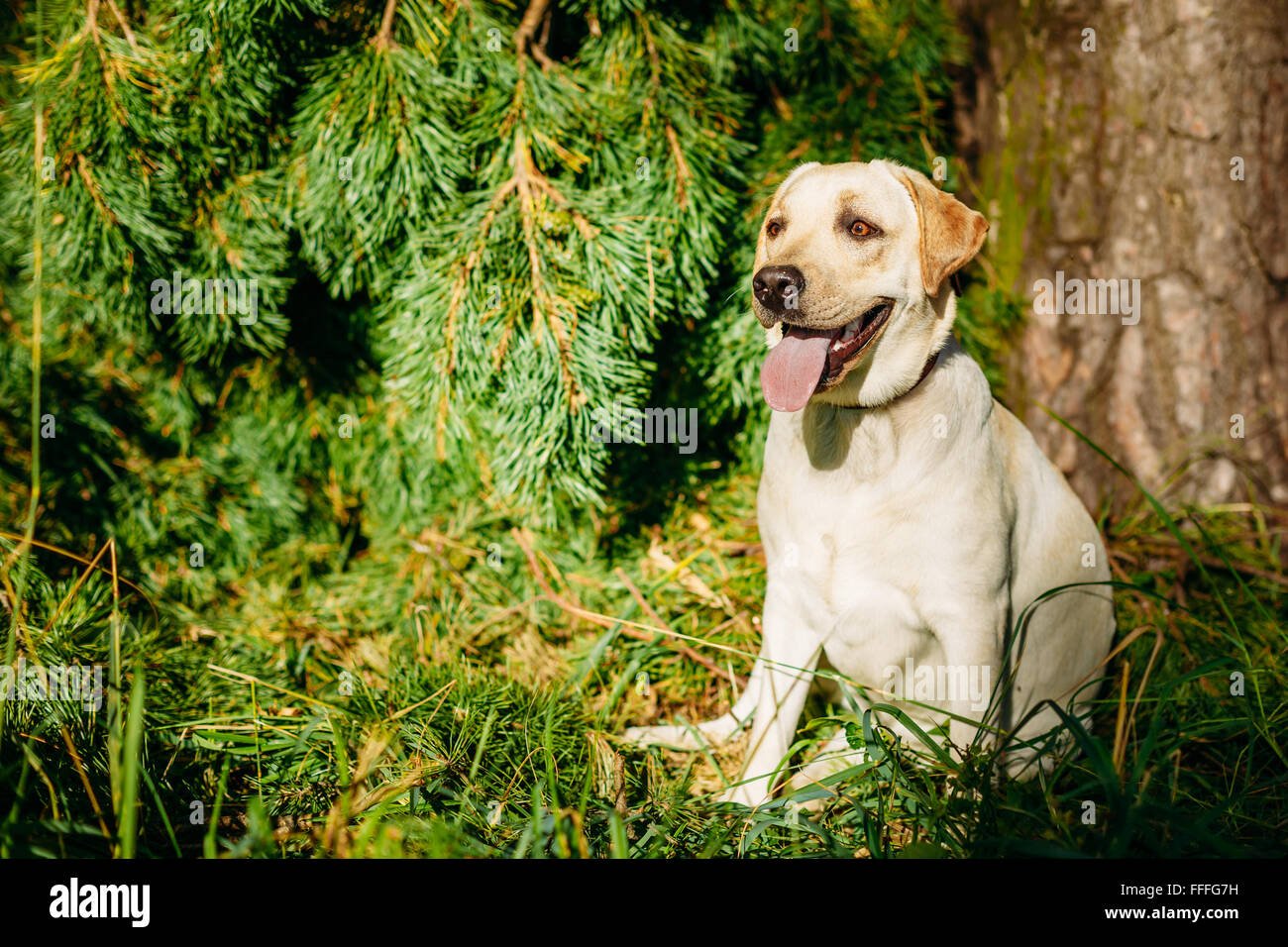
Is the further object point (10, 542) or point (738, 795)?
point (10, 542)

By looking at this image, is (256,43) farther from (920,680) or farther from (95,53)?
(920,680)

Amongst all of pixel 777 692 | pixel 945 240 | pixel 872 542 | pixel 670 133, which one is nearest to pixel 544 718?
pixel 777 692

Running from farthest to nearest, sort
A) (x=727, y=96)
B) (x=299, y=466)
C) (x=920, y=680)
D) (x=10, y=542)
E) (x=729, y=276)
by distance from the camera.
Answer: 1. (x=299, y=466)
2. (x=729, y=276)
3. (x=727, y=96)
4. (x=10, y=542)
5. (x=920, y=680)

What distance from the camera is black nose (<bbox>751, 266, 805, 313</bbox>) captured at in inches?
82.5

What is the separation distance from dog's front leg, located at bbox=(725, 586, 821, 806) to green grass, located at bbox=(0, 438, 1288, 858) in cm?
12

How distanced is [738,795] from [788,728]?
24cm

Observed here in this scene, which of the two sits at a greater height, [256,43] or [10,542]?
[256,43]

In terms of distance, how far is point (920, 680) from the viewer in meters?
2.35

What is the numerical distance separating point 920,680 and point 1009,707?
266 mm

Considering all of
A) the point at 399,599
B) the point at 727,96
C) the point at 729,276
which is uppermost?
the point at 727,96

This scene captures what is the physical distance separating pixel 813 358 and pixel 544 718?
1.28m

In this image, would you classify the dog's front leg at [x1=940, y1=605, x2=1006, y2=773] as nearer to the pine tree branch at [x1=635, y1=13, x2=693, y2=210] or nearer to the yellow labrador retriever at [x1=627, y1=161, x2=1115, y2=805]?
the yellow labrador retriever at [x1=627, y1=161, x2=1115, y2=805]
